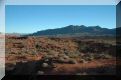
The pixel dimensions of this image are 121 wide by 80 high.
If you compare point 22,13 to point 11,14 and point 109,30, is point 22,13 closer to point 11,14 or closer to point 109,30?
point 11,14

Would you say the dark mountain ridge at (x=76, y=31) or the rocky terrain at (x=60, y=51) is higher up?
the dark mountain ridge at (x=76, y=31)

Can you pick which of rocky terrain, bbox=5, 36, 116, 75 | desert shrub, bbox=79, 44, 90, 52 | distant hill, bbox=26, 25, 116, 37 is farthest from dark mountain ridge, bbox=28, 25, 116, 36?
desert shrub, bbox=79, 44, 90, 52

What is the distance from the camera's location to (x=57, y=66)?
1340cm

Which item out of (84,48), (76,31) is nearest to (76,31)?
(76,31)

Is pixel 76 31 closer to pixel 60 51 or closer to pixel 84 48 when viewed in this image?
pixel 84 48

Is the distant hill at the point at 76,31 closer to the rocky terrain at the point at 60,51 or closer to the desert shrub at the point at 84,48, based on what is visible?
the rocky terrain at the point at 60,51

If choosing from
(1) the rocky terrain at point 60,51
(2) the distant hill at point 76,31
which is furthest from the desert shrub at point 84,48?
(2) the distant hill at point 76,31

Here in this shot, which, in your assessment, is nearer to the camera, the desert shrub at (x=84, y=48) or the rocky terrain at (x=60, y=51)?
the rocky terrain at (x=60, y=51)

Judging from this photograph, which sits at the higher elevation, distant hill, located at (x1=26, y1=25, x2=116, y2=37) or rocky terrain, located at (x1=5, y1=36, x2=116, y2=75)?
distant hill, located at (x1=26, y1=25, x2=116, y2=37)

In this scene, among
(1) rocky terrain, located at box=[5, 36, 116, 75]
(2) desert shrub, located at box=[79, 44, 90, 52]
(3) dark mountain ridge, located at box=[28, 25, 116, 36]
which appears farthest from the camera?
(3) dark mountain ridge, located at box=[28, 25, 116, 36]

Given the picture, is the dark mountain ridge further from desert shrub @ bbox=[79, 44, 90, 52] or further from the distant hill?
desert shrub @ bbox=[79, 44, 90, 52]

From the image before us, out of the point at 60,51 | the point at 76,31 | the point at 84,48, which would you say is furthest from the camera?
the point at 76,31

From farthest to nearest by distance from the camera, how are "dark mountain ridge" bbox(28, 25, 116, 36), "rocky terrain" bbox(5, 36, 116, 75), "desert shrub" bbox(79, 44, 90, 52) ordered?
"dark mountain ridge" bbox(28, 25, 116, 36) < "desert shrub" bbox(79, 44, 90, 52) < "rocky terrain" bbox(5, 36, 116, 75)

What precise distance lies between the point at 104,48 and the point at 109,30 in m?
6.36
